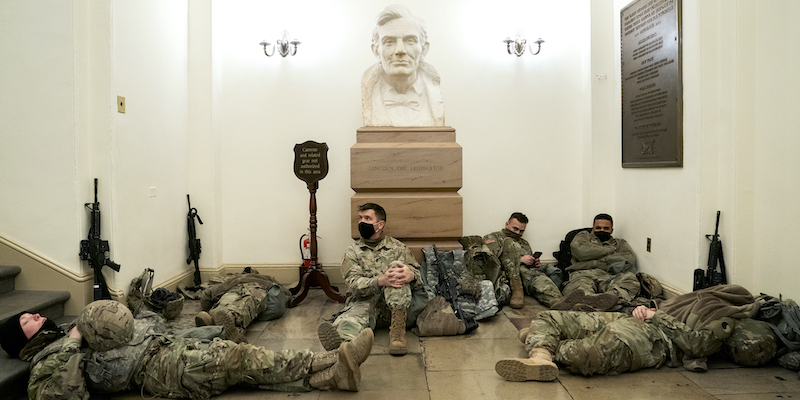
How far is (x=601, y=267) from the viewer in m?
5.19

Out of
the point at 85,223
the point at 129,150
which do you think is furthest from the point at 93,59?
the point at 85,223

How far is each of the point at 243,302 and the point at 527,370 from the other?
2.31 m

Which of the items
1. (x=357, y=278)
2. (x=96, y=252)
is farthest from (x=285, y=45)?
(x=357, y=278)

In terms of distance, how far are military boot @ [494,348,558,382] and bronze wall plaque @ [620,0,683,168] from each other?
8.70 feet

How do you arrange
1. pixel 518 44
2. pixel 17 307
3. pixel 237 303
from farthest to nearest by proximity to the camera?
pixel 518 44 → pixel 237 303 → pixel 17 307

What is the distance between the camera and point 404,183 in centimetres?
507

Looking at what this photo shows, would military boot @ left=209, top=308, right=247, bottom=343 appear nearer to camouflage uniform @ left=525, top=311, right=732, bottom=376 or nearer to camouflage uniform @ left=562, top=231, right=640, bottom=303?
camouflage uniform @ left=525, top=311, right=732, bottom=376

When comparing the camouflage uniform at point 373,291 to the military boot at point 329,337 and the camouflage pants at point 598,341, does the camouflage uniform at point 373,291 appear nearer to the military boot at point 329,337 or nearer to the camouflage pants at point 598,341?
the military boot at point 329,337

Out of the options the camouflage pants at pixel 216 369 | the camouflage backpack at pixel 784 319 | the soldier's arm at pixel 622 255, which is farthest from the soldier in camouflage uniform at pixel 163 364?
the soldier's arm at pixel 622 255

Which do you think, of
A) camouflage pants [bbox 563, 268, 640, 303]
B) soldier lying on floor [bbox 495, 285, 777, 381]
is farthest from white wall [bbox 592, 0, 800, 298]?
soldier lying on floor [bbox 495, 285, 777, 381]

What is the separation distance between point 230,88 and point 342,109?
1.37 meters

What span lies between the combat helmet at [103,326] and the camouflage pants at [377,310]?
4.23ft

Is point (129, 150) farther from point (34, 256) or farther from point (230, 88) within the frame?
point (230, 88)

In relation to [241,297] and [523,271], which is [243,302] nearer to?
[241,297]
